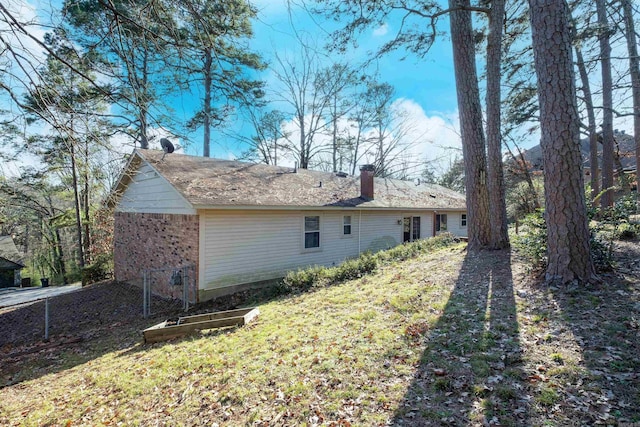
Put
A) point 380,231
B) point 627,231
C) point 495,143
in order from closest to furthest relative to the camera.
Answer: point 627,231 < point 495,143 < point 380,231

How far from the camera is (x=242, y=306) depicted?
8.07 meters

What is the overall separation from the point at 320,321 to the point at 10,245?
28.7m

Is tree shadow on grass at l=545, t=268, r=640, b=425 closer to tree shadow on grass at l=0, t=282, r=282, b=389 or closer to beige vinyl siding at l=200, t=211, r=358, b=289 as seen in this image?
tree shadow on grass at l=0, t=282, r=282, b=389

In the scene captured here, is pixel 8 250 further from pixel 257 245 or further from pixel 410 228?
pixel 410 228

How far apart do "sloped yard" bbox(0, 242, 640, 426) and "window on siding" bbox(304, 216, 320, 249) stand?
17.0 ft

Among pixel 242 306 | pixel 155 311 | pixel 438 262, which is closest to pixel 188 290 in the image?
pixel 155 311

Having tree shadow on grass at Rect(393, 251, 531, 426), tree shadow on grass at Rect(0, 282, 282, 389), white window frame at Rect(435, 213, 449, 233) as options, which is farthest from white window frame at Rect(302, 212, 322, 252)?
white window frame at Rect(435, 213, 449, 233)

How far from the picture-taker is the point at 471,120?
27.2ft

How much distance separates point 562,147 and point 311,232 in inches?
312

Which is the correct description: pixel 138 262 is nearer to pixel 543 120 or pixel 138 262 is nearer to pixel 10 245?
pixel 543 120

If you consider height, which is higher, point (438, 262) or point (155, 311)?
point (438, 262)

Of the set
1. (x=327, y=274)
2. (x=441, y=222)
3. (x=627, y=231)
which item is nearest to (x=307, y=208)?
(x=327, y=274)

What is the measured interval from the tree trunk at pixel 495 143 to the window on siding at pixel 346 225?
5.43 meters

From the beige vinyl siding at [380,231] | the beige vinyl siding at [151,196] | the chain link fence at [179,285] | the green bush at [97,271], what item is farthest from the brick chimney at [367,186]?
the green bush at [97,271]
